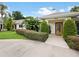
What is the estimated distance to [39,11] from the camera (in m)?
47.9

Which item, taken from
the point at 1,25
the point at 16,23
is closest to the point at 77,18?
the point at 1,25

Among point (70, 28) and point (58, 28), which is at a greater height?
point (70, 28)

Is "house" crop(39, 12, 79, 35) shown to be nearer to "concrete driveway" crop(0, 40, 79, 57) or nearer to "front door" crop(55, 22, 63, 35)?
"front door" crop(55, 22, 63, 35)

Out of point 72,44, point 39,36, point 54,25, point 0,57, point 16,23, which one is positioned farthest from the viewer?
point 16,23

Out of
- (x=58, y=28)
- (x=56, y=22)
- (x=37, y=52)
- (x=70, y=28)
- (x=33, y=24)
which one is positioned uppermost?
(x=56, y=22)

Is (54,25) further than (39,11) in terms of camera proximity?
No

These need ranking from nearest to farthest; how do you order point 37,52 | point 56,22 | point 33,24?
point 37,52, point 56,22, point 33,24

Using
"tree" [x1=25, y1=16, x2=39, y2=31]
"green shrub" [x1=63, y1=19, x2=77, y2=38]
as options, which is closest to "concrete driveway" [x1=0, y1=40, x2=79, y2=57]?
"green shrub" [x1=63, y1=19, x2=77, y2=38]

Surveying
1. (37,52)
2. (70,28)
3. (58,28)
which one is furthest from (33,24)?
(37,52)

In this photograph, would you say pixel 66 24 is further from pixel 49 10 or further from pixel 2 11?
pixel 2 11

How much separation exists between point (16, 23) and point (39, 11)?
16.9 meters

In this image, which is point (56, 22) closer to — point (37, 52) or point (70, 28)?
point (70, 28)

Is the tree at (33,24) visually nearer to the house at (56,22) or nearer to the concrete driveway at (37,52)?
the house at (56,22)

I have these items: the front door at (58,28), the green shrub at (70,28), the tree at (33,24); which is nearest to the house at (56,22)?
the front door at (58,28)
